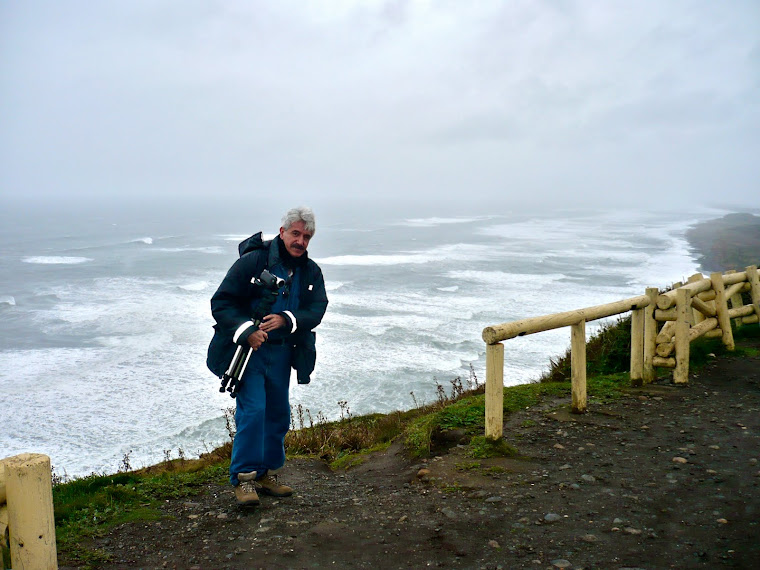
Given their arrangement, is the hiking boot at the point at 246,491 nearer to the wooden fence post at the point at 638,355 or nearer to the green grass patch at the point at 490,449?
the green grass patch at the point at 490,449

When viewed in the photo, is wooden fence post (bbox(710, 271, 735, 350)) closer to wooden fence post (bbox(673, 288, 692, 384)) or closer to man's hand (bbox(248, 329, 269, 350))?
wooden fence post (bbox(673, 288, 692, 384))

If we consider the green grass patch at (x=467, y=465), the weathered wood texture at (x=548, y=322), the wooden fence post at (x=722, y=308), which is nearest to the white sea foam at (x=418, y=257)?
the wooden fence post at (x=722, y=308)

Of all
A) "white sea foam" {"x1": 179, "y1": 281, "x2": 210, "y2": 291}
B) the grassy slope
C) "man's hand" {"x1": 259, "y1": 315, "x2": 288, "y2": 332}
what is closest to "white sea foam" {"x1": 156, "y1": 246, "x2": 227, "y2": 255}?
"white sea foam" {"x1": 179, "y1": 281, "x2": 210, "y2": 291}

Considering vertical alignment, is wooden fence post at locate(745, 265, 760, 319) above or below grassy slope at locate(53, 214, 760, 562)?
above

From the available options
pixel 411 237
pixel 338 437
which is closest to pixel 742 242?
pixel 411 237

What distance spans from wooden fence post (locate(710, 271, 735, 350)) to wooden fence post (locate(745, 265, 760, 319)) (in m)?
1.07

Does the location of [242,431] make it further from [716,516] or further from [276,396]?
[716,516]

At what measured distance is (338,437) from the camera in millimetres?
7527

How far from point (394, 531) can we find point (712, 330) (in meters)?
6.14

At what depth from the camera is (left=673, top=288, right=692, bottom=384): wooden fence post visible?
7.30 m

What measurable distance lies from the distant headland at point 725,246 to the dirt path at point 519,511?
3666 cm

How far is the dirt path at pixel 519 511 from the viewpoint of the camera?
154 inches

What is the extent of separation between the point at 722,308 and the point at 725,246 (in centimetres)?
5134

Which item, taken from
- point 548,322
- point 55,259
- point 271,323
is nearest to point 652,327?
point 548,322
